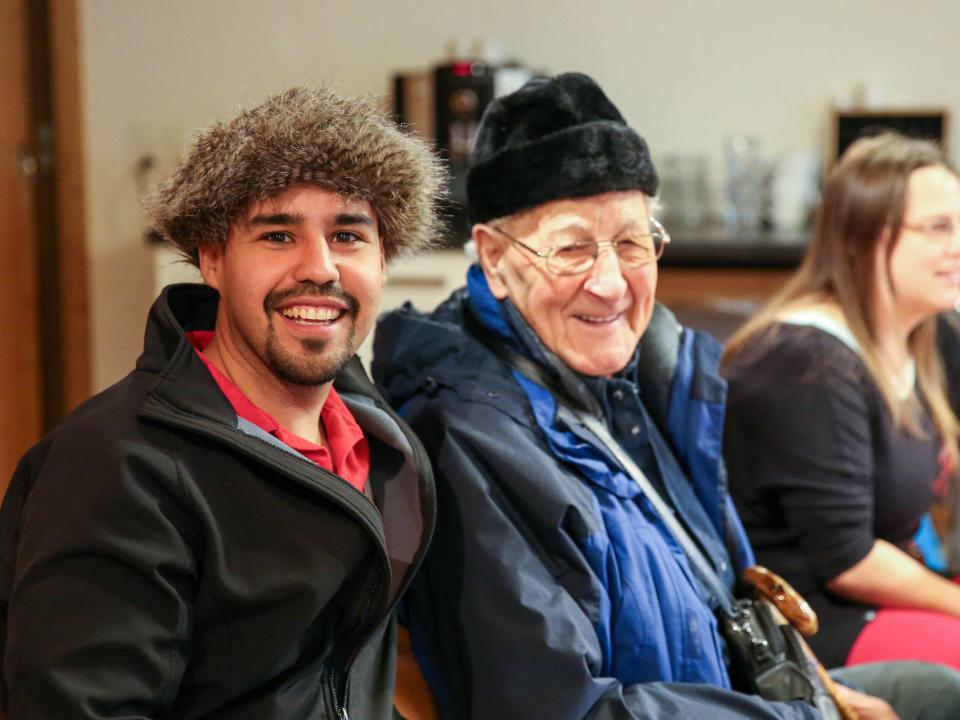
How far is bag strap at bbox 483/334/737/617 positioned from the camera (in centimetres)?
165

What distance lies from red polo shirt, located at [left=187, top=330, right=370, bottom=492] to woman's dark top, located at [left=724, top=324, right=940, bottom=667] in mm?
902

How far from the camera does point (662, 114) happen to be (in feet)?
13.9

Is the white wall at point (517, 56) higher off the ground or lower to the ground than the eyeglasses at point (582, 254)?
higher

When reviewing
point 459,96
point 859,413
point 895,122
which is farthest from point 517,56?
point 859,413

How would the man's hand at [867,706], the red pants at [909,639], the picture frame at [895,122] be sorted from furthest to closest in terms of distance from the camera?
the picture frame at [895,122] < the red pants at [909,639] < the man's hand at [867,706]

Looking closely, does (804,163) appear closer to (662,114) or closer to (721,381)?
(662,114)

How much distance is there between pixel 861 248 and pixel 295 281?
4.39ft

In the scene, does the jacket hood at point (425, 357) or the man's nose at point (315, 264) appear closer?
the man's nose at point (315, 264)

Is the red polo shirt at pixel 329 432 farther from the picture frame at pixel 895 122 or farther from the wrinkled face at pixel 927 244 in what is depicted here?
the picture frame at pixel 895 122

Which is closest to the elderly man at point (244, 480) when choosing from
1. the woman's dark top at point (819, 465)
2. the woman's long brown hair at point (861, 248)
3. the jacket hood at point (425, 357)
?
the jacket hood at point (425, 357)

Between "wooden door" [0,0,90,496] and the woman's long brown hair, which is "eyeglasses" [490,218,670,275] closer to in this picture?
the woman's long brown hair

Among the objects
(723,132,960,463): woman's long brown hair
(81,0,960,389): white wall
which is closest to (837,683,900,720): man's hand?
(723,132,960,463): woman's long brown hair

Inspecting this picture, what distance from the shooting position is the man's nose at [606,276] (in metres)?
1.64

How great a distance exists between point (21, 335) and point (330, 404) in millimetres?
2720
